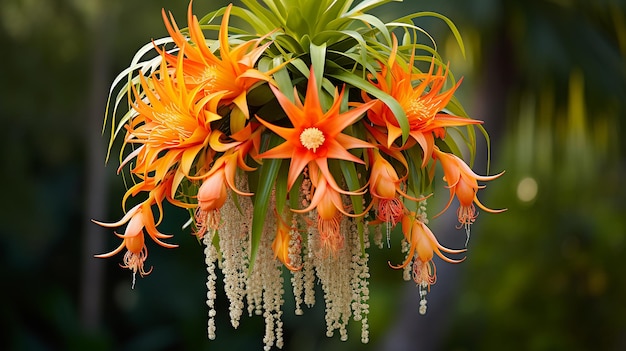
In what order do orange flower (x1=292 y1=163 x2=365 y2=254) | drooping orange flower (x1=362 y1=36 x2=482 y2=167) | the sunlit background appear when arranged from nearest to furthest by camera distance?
orange flower (x1=292 y1=163 x2=365 y2=254) < drooping orange flower (x1=362 y1=36 x2=482 y2=167) < the sunlit background

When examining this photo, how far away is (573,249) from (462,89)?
248cm

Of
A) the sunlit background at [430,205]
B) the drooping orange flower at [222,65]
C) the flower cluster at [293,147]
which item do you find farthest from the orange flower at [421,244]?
the sunlit background at [430,205]

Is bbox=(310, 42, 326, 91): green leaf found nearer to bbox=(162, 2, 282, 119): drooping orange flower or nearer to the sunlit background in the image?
bbox=(162, 2, 282, 119): drooping orange flower

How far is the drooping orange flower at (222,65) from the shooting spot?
1308 mm

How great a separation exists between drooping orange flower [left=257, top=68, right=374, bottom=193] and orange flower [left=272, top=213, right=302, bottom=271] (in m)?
0.13

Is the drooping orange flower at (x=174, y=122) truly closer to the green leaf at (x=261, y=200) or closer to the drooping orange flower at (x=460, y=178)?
the green leaf at (x=261, y=200)

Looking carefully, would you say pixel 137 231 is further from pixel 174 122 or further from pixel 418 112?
pixel 418 112

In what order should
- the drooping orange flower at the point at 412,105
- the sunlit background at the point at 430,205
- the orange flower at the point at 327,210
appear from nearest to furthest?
the orange flower at the point at 327,210 → the drooping orange flower at the point at 412,105 → the sunlit background at the point at 430,205

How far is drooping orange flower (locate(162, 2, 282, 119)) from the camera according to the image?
1308 millimetres

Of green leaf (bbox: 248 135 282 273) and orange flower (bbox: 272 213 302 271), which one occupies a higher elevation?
green leaf (bbox: 248 135 282 273)

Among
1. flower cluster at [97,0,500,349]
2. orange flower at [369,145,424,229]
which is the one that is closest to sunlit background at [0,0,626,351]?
flower cluster at [97,0,500,349]

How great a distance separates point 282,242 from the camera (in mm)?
1382

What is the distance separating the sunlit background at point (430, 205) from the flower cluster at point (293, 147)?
2734 millimetres

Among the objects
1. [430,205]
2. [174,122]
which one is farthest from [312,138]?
[430,205]
